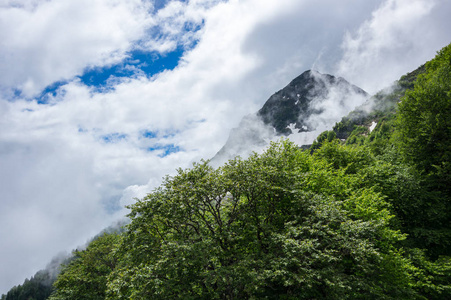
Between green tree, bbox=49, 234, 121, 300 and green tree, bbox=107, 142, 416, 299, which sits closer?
green tree, bbox=107, 142, 416, 299

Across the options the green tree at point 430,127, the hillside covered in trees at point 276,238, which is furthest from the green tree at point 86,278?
the green tree at point 430,127

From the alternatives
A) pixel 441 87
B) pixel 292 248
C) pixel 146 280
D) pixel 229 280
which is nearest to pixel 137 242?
pixel 146 280

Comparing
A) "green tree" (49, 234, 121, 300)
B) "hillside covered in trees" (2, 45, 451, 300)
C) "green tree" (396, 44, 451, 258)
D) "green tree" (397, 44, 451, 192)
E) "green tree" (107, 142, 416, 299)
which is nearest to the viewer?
"green tree" (107, 142, 416, 299)

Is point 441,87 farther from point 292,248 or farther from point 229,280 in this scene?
point 229,280

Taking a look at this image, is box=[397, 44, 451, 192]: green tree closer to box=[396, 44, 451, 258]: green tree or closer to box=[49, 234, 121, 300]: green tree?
box=[396, 44, 451, 258]: green tree

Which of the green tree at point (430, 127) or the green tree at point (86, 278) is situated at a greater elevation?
the green tree at point (86, 278)

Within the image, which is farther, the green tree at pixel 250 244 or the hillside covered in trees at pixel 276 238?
the hillside covered in trees at pixel 276 238

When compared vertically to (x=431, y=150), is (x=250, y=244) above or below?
above

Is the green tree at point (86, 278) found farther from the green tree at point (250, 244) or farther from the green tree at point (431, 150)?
the green tree at point (431, 150)

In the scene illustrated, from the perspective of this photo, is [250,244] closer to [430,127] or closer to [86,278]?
[430,127]

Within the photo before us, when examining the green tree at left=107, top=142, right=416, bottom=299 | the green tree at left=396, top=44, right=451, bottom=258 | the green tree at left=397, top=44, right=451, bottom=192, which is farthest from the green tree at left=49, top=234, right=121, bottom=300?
the green tree at left=397, top=44, right=451, bottom=192

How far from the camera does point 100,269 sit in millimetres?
39812

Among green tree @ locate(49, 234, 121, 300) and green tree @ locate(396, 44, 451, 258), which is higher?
green tree @ locate(49, 234, 121, 300)

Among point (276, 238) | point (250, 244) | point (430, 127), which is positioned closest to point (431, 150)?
point (430, 127)
